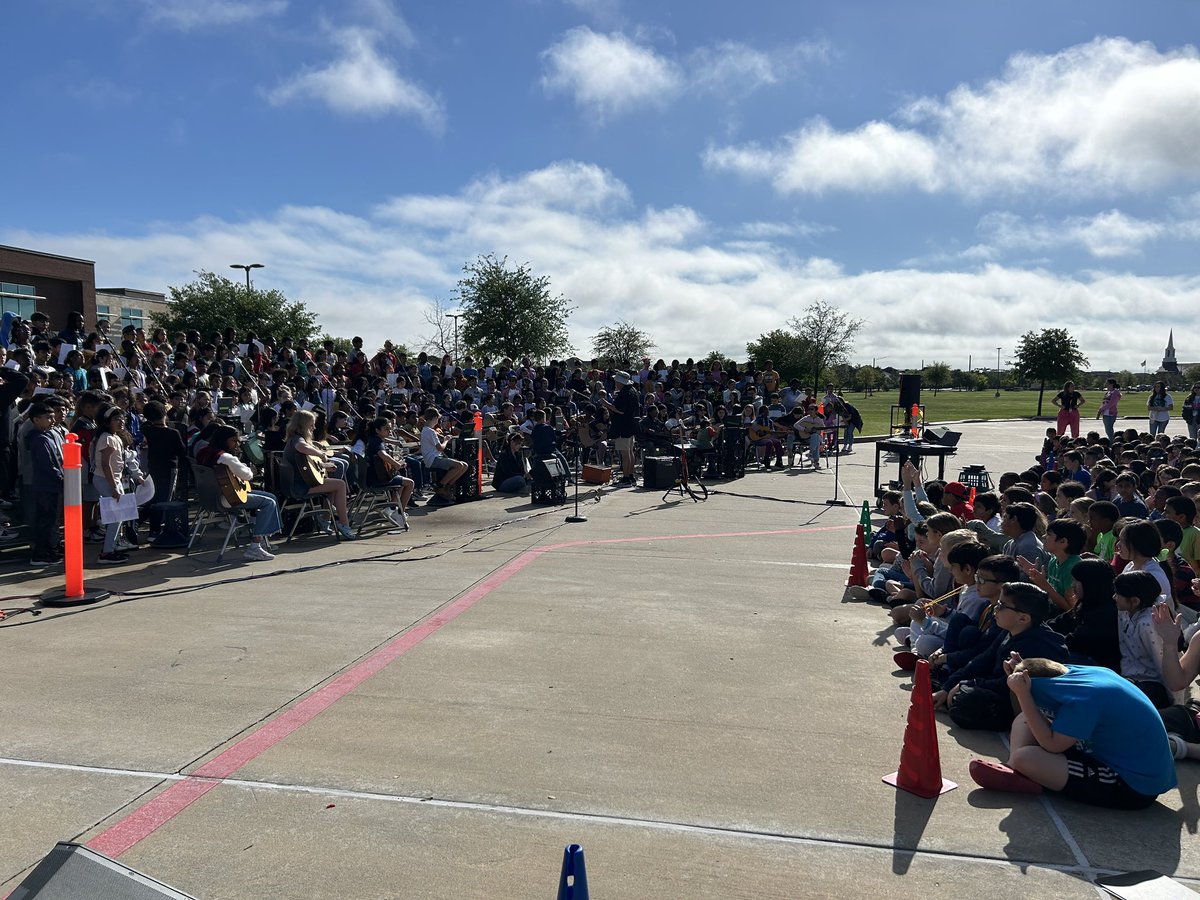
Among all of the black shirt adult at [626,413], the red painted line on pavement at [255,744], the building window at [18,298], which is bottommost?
the red painted line on pavement at [255,744]

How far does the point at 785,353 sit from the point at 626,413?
49539 mm

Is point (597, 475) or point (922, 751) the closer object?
point (922, 751)

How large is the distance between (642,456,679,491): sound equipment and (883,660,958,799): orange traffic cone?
13.2 metres

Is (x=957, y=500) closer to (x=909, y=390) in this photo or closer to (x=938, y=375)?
(x=909, y=390)

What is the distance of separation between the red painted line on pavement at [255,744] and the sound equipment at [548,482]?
260 inches

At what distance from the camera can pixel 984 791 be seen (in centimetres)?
438

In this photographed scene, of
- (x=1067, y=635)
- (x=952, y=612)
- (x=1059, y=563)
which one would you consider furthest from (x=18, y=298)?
(x=1067, y=635)

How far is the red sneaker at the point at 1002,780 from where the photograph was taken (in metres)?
4.30

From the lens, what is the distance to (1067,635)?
5.38m

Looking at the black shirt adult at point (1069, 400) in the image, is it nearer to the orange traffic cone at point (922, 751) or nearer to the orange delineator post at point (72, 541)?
the orange traffic cone at point (922, 751)

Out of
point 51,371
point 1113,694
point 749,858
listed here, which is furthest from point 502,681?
point 51,371

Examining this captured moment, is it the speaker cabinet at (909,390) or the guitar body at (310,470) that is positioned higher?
the speaker cabinet at (909,390)

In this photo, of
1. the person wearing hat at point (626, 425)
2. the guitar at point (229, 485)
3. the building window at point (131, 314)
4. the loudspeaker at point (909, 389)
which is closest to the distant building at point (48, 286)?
the building window at point (131, 314)

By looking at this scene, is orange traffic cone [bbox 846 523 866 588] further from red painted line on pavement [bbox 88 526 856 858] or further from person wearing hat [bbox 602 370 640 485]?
person wearing hat [bbox 602 370 640 485]
